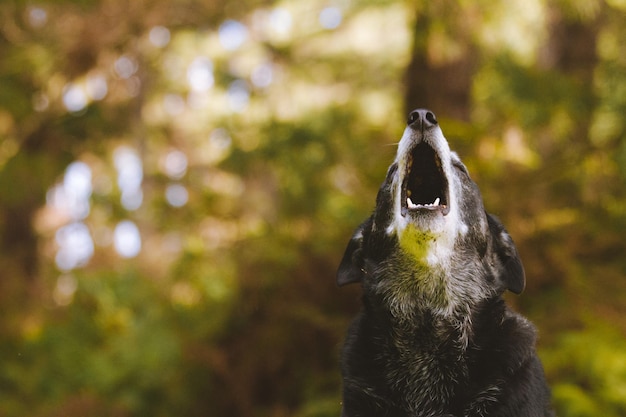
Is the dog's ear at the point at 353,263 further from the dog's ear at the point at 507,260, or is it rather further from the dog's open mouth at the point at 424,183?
the dog's ear at the point at 507,260

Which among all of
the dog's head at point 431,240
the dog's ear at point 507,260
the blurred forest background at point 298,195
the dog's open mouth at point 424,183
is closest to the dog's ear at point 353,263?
the dog's head at point 431,240

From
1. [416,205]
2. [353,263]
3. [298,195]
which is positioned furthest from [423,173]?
[298,195]

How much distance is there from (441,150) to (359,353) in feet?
3.69

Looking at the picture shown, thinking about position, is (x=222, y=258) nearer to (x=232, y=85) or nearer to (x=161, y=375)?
(x=161, y=375)

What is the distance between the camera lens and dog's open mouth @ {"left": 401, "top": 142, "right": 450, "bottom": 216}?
361cm

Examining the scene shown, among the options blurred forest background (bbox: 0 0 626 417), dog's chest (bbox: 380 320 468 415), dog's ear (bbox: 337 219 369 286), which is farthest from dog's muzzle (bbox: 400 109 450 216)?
blurred forest background (bbox: 0 0 626 417)

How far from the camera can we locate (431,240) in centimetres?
366

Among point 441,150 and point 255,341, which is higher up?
point 441,150

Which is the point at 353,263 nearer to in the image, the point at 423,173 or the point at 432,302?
the point at 432,302

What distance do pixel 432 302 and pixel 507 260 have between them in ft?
1.55

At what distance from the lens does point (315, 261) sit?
7.74m

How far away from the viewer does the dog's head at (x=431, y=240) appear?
3611 mm

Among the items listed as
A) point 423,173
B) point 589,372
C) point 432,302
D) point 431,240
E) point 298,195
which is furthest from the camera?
point 298,195

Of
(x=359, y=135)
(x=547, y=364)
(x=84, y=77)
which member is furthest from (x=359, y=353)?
(x=84, y=77)
